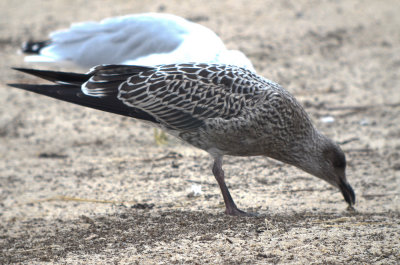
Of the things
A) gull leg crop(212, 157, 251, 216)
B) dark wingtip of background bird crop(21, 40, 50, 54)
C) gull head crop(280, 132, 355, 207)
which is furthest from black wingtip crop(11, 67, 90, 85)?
dark wingtip of background bird crop(21, 40, 50, 54)

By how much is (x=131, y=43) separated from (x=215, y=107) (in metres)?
2.65

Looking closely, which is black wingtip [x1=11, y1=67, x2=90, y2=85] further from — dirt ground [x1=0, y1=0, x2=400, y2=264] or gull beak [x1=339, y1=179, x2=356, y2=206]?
gull beak [x1=339, y1=179, x2=356, y2=206]

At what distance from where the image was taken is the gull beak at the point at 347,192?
17.6 ft

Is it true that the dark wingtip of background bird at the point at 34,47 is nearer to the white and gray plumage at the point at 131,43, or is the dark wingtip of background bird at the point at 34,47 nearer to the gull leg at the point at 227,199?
the white and gray plumage at the point at 131,43

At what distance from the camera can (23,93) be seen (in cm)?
887

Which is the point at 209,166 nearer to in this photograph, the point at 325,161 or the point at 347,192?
the point at 325,161

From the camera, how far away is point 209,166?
6543mm

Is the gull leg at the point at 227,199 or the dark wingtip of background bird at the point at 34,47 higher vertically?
the dark wingtip of background bird at the point at 34,47

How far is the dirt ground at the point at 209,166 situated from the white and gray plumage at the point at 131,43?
0.97 metres

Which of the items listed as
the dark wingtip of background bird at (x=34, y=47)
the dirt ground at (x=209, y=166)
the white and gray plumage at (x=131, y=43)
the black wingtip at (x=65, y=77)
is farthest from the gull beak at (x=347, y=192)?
the dark wingtip of background bird at (x=34, y=47)

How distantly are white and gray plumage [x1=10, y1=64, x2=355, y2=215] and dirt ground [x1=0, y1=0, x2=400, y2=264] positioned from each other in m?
0.51

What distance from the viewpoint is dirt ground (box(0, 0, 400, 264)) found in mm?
4352

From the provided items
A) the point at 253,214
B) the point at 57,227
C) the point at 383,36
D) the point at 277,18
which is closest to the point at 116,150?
the point at 57,227

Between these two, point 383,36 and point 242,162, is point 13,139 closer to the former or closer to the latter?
point 242,162
